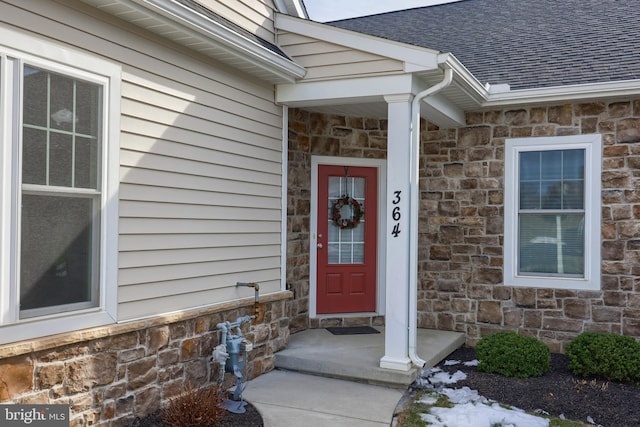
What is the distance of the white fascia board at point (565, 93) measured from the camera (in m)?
6.00

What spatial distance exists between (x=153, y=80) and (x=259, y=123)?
1.41 meters

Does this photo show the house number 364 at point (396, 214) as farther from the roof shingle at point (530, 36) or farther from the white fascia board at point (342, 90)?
the roof shingle at point (530, 36)

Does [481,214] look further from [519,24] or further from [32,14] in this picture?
[32,14]

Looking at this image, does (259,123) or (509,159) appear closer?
(259,123)

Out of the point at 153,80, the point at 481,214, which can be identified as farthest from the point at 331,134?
the point at 153,80

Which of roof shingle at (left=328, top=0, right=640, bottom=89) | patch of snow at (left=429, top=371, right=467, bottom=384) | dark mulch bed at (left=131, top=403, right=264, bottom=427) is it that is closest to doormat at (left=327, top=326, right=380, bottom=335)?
patch of snow at (left=429, top=371, right=467, bottom=384)

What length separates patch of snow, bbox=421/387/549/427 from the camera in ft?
14.5

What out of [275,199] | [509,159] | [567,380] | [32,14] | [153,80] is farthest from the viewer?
[509,159]

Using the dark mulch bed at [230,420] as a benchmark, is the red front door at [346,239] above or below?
above

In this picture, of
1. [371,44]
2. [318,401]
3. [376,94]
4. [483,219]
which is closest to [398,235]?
[376,94]

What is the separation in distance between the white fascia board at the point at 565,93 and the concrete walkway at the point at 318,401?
358 centimetres

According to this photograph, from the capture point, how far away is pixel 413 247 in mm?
5379

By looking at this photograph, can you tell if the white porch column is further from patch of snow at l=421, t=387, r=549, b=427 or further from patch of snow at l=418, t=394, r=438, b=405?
patch of snow at l=421, t=387, r=549, b=427

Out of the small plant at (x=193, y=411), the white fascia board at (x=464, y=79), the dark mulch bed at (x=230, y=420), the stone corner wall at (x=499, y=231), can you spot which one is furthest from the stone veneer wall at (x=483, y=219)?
the small plant at (x=193, y=411)
